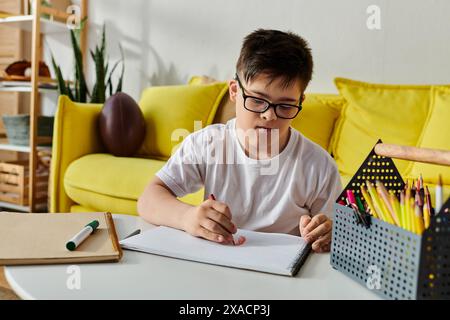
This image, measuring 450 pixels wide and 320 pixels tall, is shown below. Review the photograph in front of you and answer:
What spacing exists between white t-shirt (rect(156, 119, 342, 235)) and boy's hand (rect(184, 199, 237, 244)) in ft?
1.02

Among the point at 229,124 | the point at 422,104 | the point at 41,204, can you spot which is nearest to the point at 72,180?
the point at 41,204

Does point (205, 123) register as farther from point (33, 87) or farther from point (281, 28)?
point (33, 87)

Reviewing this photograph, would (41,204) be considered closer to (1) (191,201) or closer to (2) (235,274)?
(1) (191,201)

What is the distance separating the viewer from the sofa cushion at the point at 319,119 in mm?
2107

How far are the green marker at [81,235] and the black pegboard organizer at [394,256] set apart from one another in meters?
0.37

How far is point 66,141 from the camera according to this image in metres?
2.20

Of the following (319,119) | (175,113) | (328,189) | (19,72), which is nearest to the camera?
(328,189)

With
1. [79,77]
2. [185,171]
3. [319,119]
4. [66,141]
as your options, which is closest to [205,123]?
[319,119]

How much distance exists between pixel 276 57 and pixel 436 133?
1.14 m

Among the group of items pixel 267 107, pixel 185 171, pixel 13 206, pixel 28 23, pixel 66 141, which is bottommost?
pixel 13 206

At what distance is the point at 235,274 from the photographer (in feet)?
1.99

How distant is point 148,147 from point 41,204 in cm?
100

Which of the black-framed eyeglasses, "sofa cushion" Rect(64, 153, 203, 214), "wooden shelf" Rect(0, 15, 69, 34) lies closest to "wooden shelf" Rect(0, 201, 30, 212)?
"sofa cushion" Rect(64, 153, 203, 214)

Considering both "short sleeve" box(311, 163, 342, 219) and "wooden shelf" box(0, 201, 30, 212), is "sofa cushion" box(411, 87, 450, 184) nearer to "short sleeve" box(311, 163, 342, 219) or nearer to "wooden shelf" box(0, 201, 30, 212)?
"short sleeve" box(311, 163, 342, 219)
